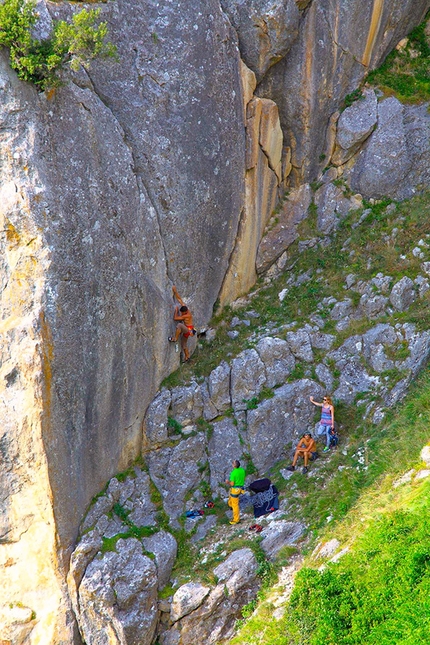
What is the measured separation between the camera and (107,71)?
15766 mm

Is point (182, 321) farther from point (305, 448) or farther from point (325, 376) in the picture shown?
point (305, 448)

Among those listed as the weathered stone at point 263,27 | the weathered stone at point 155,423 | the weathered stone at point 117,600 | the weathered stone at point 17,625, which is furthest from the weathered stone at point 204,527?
the weathered stone at point 263,27

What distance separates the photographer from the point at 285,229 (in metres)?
19.9

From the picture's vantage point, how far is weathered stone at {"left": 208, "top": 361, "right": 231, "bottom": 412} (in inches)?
679

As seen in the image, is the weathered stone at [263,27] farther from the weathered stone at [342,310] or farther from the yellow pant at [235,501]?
the yellow pant at [235,501]

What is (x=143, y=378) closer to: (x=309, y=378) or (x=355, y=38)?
(x=309, y=378)

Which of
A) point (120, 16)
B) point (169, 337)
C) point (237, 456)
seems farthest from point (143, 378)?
point (120, 16)

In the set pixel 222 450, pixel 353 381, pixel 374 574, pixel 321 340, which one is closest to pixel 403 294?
pixel 321 340

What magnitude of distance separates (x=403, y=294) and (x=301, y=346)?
293 cm

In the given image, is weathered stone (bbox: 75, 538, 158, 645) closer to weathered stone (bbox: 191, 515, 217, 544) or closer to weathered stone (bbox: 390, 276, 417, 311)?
weathered stone (bbox: 191, 515, 217, 544)

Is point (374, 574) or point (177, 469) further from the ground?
point (177, 469)

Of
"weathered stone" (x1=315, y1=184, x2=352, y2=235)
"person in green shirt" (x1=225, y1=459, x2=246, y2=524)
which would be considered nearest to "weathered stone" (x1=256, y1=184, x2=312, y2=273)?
"weathered stone" (x1=315, y1=184, x2=352, y2=235)

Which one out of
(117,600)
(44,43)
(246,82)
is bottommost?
(117,600)

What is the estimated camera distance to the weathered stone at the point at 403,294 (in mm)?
17625
